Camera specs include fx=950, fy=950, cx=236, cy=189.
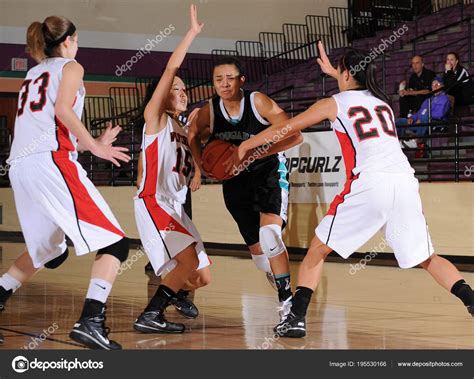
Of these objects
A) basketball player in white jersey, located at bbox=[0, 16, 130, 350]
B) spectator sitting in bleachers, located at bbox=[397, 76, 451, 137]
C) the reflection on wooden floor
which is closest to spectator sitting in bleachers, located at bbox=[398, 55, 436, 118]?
spectator sitting in bleachers, located at bbox=[397, 76, 451, 137]

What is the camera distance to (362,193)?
5.10m

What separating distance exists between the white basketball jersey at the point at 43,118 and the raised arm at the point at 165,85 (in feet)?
2.13

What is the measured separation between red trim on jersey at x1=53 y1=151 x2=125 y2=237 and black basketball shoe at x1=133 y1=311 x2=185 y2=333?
0.92 m

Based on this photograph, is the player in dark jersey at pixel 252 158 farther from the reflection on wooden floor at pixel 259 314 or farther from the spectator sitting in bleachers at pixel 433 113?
the spectator sitting in bleachers at pixel 433 113

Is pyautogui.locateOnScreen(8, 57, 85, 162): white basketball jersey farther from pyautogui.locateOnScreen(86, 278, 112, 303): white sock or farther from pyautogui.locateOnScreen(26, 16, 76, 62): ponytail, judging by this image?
pyautogui.locateOnScreen(86, 278, 112, 303): white sock

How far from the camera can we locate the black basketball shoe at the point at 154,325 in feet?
17.8

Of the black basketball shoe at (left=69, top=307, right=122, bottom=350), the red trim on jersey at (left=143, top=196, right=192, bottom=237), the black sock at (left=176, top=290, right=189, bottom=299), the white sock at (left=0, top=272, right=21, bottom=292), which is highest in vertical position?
the red trim on jersey at (left=143, top=196, right=192, bottom=237)

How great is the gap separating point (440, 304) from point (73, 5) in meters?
15.1

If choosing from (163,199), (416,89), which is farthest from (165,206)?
(416,89)

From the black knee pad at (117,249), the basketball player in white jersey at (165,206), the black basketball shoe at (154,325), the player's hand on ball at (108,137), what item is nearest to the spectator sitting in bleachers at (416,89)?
the basketball player in white jersey at (165,206)

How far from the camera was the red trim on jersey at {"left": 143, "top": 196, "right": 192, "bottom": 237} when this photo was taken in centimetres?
564

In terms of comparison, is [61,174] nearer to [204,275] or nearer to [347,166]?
[347,166]

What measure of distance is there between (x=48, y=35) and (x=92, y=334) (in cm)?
152
